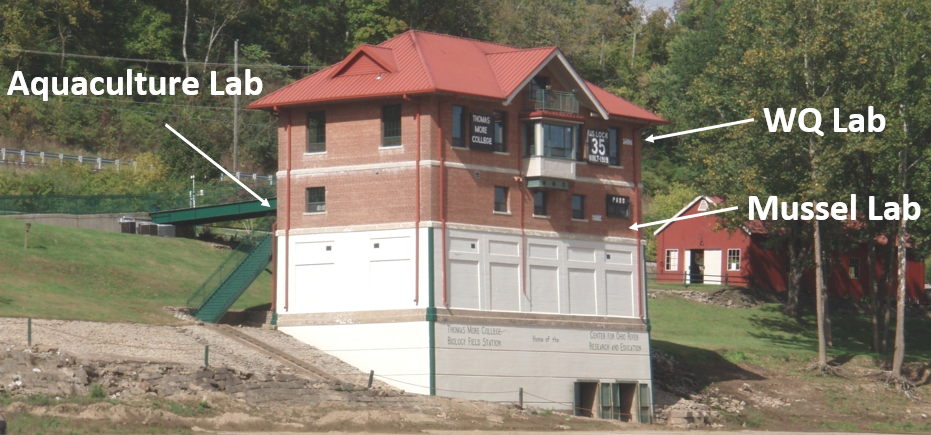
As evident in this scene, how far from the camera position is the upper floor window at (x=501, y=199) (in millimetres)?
52312

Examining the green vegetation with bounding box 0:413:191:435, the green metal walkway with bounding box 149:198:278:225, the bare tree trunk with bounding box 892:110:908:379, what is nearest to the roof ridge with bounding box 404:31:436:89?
the green metal walkway with bounding box 149:198:278:225

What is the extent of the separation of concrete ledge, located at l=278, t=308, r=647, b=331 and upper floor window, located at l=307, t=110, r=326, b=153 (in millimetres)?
7088

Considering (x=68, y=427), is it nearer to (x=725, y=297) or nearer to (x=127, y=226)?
(x=127, y=226)

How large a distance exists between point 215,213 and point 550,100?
2098cm

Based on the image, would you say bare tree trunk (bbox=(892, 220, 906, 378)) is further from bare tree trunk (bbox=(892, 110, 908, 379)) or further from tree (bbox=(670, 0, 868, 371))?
tree (bbox=(670, 0, 868, 371))

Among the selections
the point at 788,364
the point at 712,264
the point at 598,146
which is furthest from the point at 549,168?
the point at 712,264

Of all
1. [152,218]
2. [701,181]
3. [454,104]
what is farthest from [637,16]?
[454,104]

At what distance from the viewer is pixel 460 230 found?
50531 millimetres

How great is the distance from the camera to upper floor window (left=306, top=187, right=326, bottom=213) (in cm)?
5253

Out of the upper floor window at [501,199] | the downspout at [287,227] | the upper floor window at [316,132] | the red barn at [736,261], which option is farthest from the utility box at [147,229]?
the red barn at [736,261]

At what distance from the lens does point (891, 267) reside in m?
72.8

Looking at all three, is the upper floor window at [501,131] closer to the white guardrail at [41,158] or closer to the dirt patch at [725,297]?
the dirt patch at [725,297]

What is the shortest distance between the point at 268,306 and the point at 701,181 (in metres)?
27.6

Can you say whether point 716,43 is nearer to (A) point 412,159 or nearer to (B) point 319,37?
(B) point 319,37
